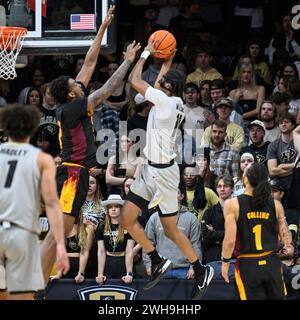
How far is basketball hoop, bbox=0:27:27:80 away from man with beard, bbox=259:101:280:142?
4.04 metres

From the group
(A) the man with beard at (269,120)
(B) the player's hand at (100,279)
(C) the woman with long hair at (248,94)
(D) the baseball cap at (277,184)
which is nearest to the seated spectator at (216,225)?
(D) the baseball cap at (277,184)

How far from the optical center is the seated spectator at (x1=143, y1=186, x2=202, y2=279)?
1377cm

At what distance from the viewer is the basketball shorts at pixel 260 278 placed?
37.1 ft

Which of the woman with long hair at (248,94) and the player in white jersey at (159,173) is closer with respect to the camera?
the player in white jersey at (159,173)

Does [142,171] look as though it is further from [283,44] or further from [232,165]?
[283,44]

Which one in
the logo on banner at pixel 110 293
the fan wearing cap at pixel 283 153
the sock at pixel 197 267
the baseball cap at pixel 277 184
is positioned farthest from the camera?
the fan wearing cap at pixel 283 153

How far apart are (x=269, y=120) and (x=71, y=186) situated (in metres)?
5.05

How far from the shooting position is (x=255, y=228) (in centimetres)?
1129

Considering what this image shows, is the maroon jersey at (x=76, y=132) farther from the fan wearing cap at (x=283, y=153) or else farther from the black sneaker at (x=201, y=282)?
the fan wearing cap at (x=283, y=153)

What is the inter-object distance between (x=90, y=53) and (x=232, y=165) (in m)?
3.87

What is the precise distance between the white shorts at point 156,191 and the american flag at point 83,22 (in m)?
3.01
